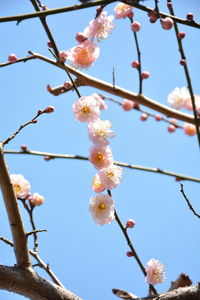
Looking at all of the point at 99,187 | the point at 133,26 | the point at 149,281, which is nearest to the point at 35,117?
the point at 99,187

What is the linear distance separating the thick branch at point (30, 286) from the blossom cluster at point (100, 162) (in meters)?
0.58

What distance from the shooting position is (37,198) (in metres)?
2.32

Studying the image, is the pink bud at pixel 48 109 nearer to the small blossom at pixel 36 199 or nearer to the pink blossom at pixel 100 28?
the pink blossom at pixel 100 28

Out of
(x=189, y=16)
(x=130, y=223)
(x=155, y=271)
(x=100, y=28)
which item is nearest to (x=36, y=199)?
(x=130, y=223)

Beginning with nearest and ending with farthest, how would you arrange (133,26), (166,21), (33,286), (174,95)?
1. (33,286)
2. (166,21)
3. (133,26)
4. (174,95)

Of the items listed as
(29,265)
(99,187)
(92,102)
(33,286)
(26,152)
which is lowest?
(33,286)

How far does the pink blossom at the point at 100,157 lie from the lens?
6.95 ft

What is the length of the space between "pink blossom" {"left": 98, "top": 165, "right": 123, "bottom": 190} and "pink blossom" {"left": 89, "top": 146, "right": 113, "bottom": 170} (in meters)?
0.03

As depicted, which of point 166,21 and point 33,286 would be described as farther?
point 166,21

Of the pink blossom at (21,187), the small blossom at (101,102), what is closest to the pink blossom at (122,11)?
the small blossom at (101,102)

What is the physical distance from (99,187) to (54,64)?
799 millimetres

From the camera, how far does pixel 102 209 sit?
212cm

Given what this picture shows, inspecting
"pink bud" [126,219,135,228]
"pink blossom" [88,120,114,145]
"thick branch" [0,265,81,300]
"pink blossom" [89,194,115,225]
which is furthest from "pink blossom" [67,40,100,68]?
"thick branch" [0,265,81,300]

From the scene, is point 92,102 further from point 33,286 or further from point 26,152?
point 33,286
